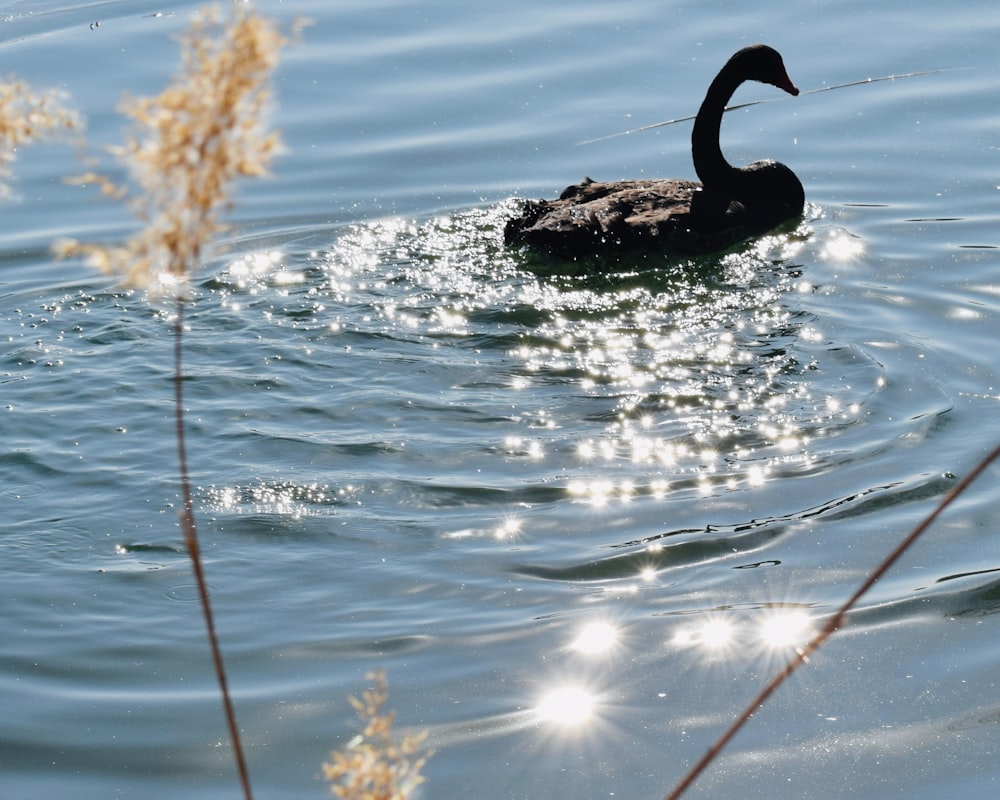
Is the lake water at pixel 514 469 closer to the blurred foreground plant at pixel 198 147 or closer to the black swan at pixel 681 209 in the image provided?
the black swan at pixel 681 209

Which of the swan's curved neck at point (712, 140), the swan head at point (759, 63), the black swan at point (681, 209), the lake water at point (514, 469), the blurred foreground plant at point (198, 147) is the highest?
the swan head at point (759, 63)

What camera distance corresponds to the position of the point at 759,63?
9727 mm

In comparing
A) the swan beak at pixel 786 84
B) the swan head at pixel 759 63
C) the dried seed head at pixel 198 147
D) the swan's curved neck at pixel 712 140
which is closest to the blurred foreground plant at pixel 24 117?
the dried seed head at pixel 198 147

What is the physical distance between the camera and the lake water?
429 cm

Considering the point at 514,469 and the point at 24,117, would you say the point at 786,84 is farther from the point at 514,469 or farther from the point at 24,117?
the point at 24,117

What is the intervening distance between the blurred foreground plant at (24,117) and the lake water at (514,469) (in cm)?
25

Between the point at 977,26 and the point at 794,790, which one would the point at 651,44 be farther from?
the point at 794,790

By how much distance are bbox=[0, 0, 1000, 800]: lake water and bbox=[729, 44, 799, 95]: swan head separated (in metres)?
0.85

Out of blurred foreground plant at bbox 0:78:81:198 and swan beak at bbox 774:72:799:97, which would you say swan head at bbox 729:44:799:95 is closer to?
swan beak at bbox 774:72:799:97

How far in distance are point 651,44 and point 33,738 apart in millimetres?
9739

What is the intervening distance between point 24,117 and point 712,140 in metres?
8.34

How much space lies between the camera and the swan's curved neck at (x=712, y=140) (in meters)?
9.33

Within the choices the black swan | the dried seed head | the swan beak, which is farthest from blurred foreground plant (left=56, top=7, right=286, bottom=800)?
the swan beak

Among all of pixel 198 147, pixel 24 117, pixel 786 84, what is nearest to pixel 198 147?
pixel 198 147
